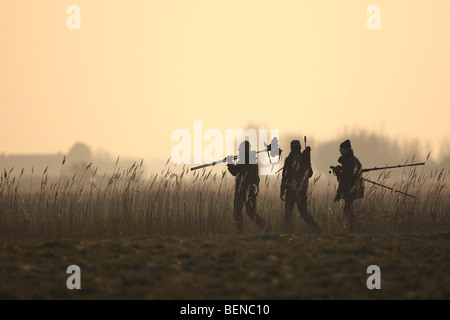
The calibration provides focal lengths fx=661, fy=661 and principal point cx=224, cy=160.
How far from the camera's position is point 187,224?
15398 millimetres

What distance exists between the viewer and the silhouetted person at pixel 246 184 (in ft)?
49.5

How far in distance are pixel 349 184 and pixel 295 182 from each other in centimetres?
122

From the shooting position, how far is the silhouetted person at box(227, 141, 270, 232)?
15.1m

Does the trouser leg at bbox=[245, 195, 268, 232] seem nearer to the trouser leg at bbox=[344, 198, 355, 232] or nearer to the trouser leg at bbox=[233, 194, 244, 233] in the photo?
the trouser leg at bbox=[233, 194, 244, 233]

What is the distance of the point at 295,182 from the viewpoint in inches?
598

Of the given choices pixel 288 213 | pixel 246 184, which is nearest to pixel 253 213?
pixel 246 184

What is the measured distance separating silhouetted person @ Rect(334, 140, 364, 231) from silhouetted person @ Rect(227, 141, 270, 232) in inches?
73.2

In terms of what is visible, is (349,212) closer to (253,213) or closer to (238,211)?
(253,213)

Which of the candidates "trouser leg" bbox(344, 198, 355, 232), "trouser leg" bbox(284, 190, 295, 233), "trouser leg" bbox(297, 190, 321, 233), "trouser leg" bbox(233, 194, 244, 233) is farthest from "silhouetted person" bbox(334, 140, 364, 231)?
"trouser leg" bbox(233, 194, 244, 233)

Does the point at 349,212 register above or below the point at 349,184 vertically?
below

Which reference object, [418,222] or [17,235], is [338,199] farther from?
[17,235]

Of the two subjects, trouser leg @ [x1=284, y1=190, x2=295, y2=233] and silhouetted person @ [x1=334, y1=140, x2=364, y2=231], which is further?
trouser leg @ [x1=284, y1=190, x2=295, y2=233]

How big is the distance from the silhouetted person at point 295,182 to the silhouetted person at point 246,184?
0.60 metres
